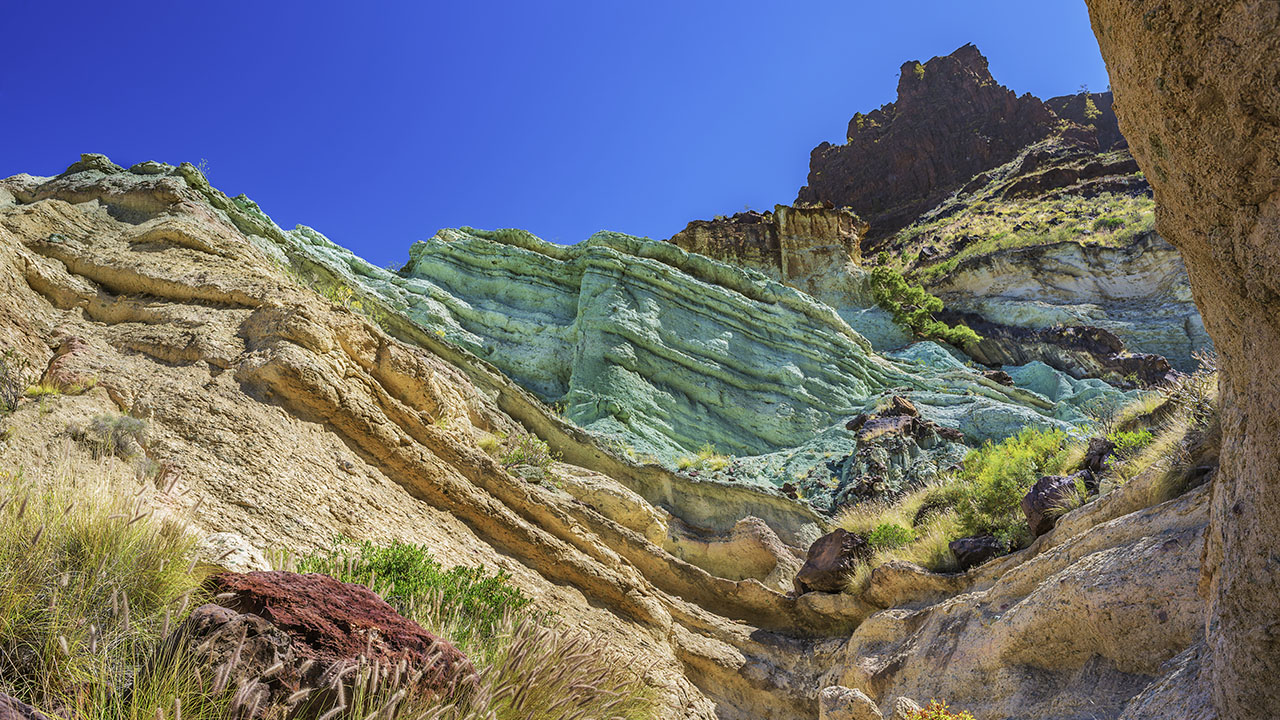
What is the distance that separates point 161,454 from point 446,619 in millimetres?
2844

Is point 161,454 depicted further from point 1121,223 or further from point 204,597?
point 1121,223

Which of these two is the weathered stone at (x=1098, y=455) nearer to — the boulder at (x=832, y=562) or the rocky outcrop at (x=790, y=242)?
the boulder at (x=832, y=562)

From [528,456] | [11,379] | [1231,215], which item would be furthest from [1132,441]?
[11,379]

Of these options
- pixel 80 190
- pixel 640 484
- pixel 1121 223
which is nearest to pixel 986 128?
pixel 1121 223

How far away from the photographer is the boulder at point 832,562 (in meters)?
9.74

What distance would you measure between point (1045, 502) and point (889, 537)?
243 centimetres

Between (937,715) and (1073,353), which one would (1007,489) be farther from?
(1073,353)

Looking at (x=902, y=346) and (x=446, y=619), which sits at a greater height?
(x=902, y=346)

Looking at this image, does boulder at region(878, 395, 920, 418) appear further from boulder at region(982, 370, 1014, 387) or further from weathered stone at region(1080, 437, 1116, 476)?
weathered stone at region(1080, 437, 1116, 476)

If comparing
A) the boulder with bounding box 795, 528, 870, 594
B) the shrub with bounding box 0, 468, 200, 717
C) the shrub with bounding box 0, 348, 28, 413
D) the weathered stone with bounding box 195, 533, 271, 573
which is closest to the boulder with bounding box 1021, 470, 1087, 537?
the boulder with bounding box 795, 528, 870, 594

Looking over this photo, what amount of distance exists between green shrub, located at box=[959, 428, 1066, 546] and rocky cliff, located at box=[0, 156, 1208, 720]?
4.17ft

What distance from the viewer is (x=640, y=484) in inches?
577

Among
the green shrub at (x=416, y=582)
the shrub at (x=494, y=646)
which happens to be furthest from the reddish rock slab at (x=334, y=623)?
the green shrub at (x=416, y=582)

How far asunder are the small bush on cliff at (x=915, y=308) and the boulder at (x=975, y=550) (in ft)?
94.5
